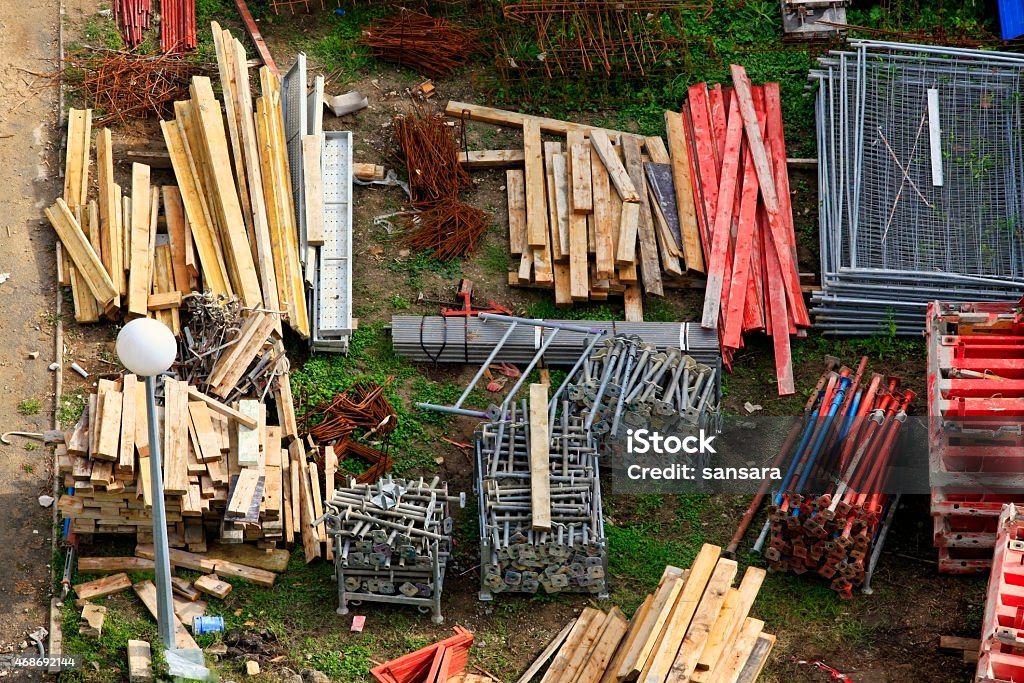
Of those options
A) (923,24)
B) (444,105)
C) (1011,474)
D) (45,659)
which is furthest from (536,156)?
(45,659)

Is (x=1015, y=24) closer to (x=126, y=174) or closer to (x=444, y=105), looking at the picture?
(x=444, y=105)

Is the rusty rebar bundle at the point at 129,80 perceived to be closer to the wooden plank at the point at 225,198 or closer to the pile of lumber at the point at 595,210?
the wooden plank at the point at 225,198

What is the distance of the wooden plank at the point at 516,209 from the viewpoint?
21.4 meters

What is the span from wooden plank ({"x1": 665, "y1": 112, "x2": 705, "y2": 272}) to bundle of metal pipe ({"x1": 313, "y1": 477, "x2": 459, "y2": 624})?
4.66 metres

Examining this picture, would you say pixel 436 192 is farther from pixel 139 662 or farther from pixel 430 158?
pixel 139 662

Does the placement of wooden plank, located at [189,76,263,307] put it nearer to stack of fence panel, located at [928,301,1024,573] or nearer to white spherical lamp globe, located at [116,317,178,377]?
white spherical lamp globe, located at [116,317,178,377]

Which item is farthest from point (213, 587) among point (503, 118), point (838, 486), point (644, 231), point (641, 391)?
point (503, 118)

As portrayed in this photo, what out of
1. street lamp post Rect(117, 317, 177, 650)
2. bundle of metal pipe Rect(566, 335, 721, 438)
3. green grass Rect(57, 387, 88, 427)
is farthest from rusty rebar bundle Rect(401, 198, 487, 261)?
street lamp post Rect(117, 317, 177, 650)

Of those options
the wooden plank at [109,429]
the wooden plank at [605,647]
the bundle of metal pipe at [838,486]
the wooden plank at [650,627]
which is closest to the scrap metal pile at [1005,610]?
the bundle of metal pipe at [838,486]

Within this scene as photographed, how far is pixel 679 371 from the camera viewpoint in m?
19.5

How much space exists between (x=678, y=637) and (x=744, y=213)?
20.8ft

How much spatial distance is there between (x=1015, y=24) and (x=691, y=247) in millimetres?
5296

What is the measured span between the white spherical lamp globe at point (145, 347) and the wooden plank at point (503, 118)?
7851 millimetres

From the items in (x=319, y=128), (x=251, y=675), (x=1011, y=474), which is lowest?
(x=251, y=675)
